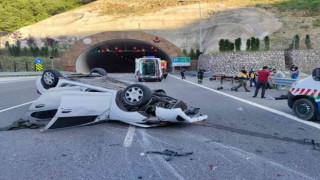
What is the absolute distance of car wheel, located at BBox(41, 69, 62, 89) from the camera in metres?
8.45

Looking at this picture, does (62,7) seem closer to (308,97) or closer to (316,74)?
(308,97)

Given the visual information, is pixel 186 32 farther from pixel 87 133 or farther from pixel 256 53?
pixel 87 133

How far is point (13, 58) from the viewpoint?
54.0 m

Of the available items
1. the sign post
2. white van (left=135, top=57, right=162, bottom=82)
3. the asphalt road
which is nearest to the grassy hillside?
the sign post

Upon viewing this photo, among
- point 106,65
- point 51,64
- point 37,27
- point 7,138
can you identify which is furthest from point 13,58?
point 7,138

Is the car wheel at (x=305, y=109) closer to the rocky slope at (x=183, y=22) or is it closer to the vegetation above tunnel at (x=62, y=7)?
the rocky slope at (x=183, y=22)

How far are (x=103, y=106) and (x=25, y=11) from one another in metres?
115

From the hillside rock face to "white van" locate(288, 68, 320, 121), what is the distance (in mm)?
58015

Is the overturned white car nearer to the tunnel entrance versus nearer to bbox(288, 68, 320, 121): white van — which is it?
bbox(288, 68, 320, 121): white van

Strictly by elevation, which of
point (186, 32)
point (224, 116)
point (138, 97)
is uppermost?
point (186, 32)

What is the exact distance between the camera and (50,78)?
8.54 metres

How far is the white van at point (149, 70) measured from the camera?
28297 millimetres

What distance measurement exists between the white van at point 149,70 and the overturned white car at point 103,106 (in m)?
20.4

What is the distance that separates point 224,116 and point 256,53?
29.4 m
